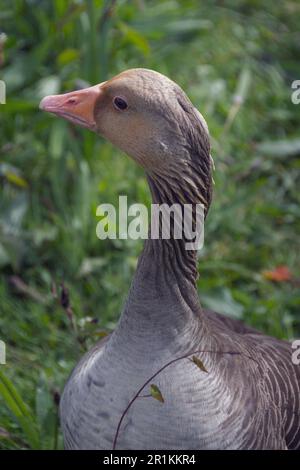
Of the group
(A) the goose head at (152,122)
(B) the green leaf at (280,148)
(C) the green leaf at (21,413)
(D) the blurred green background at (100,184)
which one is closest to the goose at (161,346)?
(A) the goose head at (152,122)

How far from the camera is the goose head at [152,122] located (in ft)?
7.41

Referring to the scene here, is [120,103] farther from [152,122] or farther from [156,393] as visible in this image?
[156,393]

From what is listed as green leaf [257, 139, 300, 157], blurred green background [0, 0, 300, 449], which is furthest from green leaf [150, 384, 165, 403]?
green leaf [257, 139, 300, 157]

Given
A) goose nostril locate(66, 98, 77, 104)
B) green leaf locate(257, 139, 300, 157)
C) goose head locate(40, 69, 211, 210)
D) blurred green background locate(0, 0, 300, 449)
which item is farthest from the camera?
green leaf locate(257, 139, 300, 157)

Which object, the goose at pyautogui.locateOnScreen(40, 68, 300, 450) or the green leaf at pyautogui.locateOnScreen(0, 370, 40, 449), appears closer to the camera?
the goose at pyautogui.locateOnScreen(40, 68, 300, 450)

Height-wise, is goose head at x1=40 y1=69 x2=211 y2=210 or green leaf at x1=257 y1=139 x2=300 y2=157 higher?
green leaf at x1=257 y1=139 x2=300 y2=157

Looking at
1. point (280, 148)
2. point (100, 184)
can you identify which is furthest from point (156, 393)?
point (280, 148)

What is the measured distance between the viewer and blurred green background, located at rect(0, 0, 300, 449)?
361cm

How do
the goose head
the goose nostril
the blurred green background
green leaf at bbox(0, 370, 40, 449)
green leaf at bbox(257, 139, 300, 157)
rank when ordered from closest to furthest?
1. the goose head
2. the goose nostril
3. green leaf at bbox(0, 370, 40, 449)
4. the blurred green background
5. green leaf at bbox(257, 139, 300, 157)

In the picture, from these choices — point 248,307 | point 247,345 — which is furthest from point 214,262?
point 247,345

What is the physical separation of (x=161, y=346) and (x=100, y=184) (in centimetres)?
168

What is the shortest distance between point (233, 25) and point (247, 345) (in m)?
2.98

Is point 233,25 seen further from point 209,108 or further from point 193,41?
point 209,108

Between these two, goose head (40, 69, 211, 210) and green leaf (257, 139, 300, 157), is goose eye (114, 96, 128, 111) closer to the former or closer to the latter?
goose head (40, 69, 211, 210)
